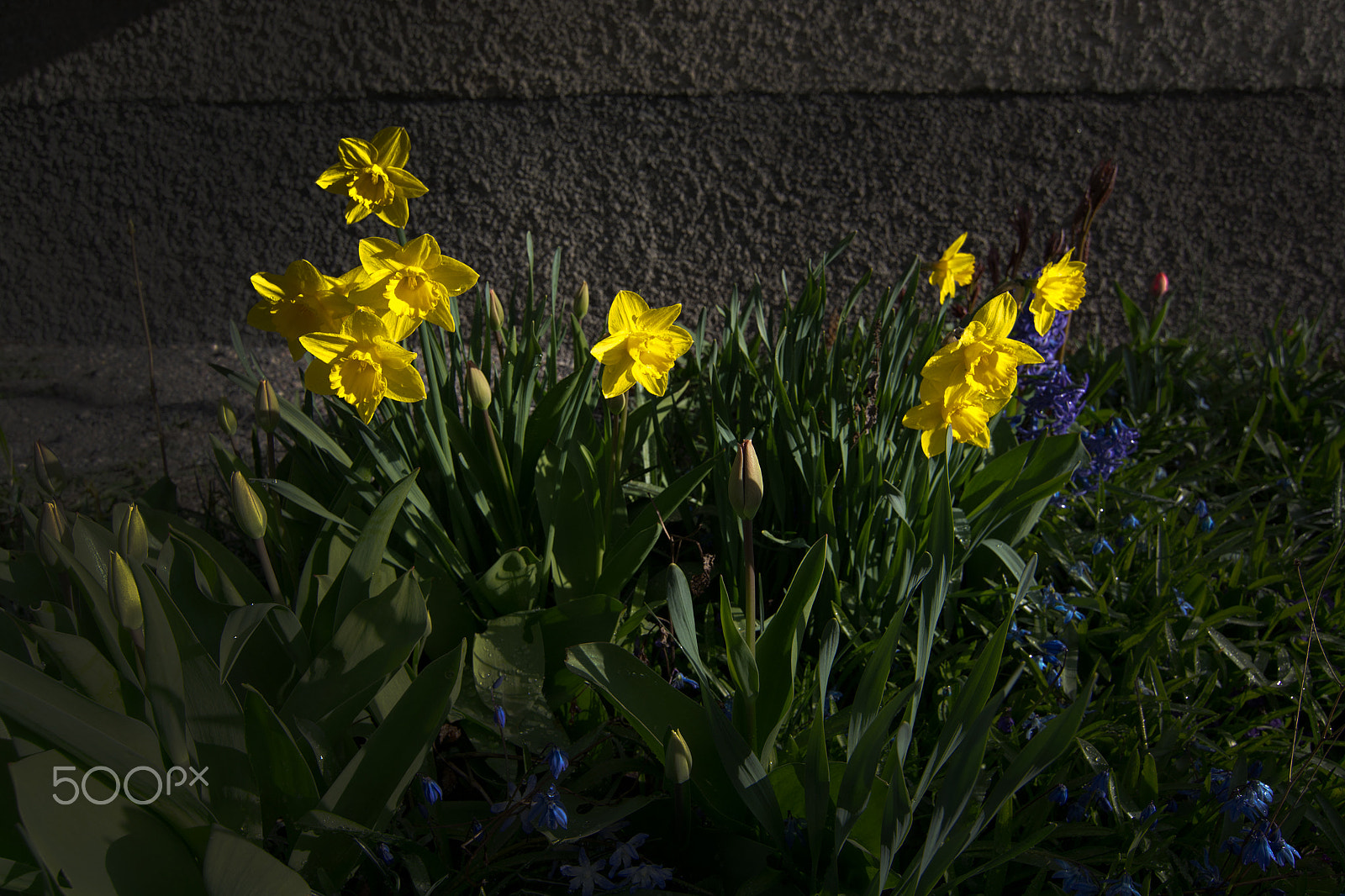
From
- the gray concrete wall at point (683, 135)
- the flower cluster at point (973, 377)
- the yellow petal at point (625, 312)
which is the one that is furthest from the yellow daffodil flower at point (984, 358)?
the gray concrete wall at point (683, 135)

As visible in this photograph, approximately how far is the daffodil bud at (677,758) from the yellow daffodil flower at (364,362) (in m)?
0.58

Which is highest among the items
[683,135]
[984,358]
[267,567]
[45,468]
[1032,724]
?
[683,135]

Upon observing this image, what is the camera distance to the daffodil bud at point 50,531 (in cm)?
90

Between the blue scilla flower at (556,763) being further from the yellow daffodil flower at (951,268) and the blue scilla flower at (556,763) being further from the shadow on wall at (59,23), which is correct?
the shadow on wall at (59,23)

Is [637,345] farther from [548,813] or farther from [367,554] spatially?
[548,813]

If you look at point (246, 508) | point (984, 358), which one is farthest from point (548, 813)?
point (984, 358)

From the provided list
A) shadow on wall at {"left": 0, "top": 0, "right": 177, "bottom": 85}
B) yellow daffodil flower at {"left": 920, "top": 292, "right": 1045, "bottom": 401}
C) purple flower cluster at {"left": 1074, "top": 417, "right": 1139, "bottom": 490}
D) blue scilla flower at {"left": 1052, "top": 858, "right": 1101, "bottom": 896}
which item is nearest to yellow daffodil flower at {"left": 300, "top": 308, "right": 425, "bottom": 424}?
yellow daffodil flower at {"left": 920, "top": 292, "right": 1045, "bottom": 401}

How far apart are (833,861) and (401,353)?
2.66ft

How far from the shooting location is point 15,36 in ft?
9.52

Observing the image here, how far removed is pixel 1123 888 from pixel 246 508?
1129 mm

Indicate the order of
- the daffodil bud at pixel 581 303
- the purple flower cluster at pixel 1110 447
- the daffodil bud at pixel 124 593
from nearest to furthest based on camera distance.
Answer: the daffodil bud at pixel 124 593
the daffodil bud at pixel 581 303
the purple flower cluster at pixel 1110 447

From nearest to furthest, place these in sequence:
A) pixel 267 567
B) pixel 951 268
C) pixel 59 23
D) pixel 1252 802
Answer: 1. pixel 1252 802
2. pixel 267 567
3. pixel 951 268
4. pixel 59 23

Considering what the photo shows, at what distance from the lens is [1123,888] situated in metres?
0.87

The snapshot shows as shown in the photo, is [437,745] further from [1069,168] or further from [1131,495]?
[1069,168]
